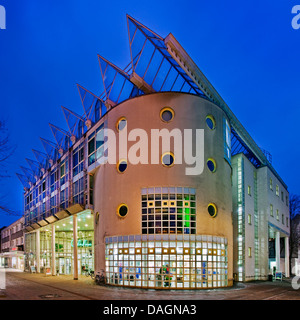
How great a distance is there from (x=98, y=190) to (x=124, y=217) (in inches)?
228

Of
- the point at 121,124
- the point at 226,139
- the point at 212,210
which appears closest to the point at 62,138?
the point at 121,124

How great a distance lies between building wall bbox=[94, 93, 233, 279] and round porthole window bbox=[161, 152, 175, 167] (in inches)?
15.6

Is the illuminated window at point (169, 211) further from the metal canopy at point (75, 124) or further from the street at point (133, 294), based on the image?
the metal canopy at point (75, 124)

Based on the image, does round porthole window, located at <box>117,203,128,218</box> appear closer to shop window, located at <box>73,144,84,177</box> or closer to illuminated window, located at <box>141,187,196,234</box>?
illuminated window, located at <box>141,187,196,234</box>

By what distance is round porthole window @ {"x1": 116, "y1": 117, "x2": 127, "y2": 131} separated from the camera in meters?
30.0

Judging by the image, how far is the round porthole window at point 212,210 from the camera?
28.3 meters

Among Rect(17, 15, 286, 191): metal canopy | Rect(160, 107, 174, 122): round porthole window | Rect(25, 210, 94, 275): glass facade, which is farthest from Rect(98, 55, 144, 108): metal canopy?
Rect(25, 210, 94, 275): glass facade

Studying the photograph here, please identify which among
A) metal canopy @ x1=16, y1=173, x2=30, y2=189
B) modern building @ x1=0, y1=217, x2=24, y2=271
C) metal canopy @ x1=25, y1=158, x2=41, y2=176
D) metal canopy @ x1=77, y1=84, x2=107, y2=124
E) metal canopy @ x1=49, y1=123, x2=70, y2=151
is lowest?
modern building @ x1=0, y1=217, x2=24, y2=271

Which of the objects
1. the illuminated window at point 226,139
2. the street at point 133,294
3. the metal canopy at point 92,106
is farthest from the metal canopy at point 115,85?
the street at point 133,294

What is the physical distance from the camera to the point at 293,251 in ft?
216

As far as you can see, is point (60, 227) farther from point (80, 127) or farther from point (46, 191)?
point (80, 127)

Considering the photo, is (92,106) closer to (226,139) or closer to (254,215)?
(226,139)

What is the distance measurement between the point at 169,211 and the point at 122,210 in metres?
4.39
